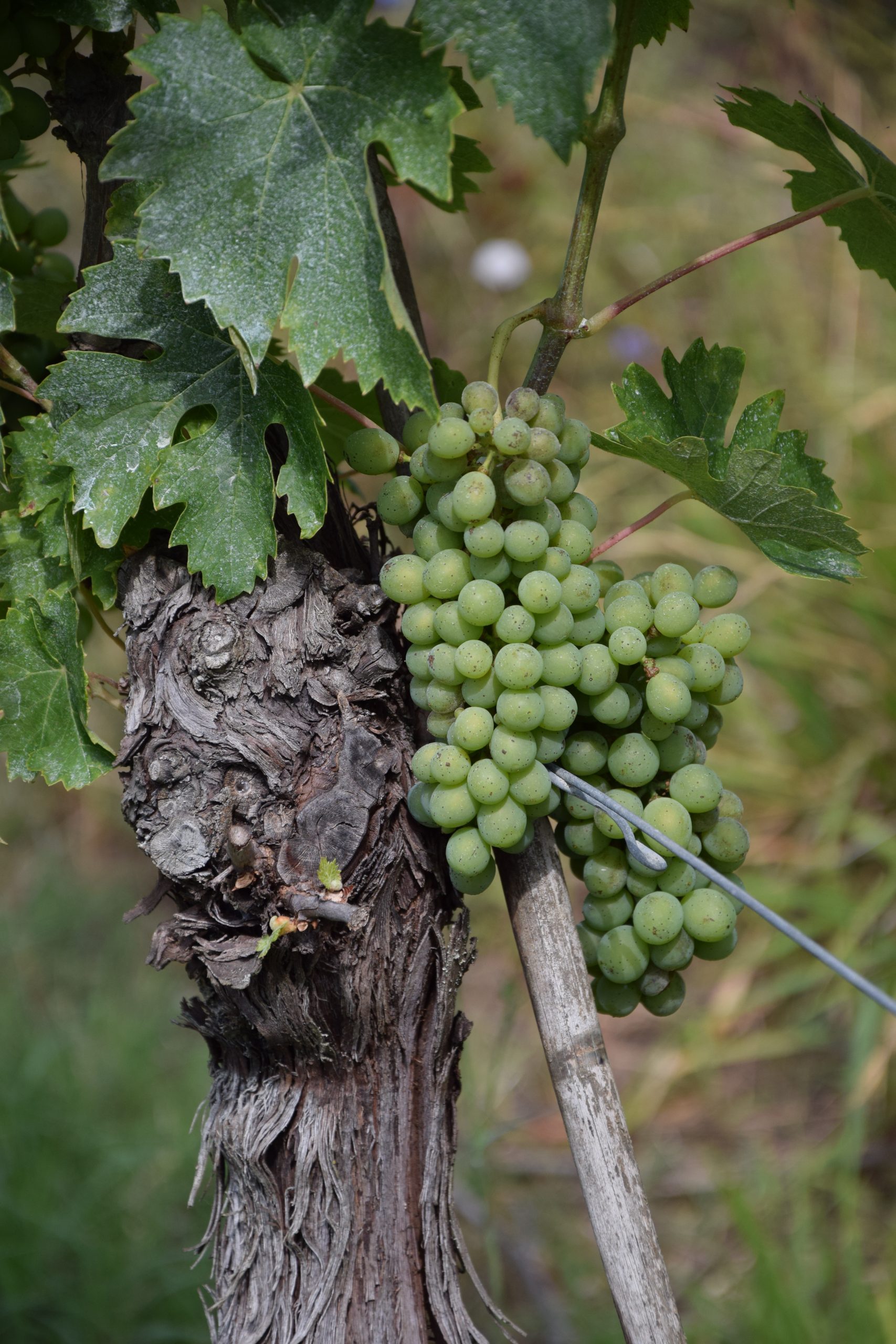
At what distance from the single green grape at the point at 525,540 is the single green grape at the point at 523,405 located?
0.20 feet

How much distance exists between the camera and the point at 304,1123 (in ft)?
2.29

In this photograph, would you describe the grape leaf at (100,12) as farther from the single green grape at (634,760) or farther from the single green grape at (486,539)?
the single green grape at (634,760)

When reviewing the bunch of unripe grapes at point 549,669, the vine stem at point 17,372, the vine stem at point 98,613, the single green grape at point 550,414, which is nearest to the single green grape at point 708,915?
the bunch of unripe grapes at point 549,669

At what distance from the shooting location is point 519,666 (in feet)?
1.96

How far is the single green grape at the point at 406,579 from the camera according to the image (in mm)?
626

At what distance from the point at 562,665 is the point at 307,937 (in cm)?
23

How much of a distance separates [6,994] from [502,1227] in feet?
4.33

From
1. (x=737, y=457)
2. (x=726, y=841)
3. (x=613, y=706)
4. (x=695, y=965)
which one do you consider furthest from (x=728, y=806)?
(x=695, y=965)

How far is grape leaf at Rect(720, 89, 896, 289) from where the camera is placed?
2.22 feet

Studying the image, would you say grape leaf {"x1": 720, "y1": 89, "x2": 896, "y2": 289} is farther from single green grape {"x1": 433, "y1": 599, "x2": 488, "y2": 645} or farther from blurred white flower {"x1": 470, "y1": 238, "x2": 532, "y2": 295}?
blurred white flower {"x1": 470, "y1": 238, "x2": 532, "y2": 295}

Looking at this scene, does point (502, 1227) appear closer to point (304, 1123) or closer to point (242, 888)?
point (304, 1123)

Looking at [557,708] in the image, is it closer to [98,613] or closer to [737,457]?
[737,457]

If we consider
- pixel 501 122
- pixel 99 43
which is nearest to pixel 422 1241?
pixel 99 43

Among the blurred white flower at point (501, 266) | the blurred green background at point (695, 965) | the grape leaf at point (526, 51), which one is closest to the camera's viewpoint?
the grape leaf at point (526, 51)
